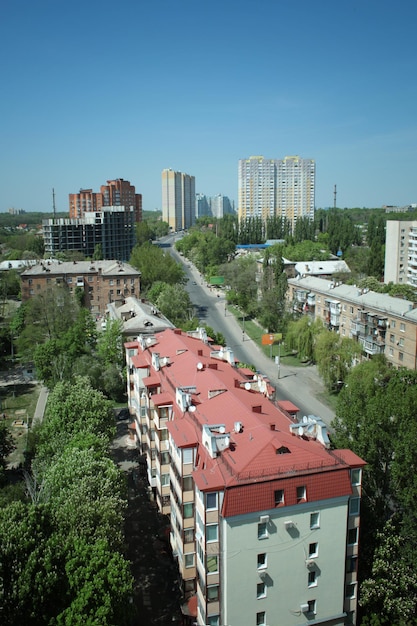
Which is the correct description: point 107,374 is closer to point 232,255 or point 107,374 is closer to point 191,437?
point 191,437

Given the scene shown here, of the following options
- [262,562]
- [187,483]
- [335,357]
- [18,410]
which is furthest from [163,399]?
[335,357]

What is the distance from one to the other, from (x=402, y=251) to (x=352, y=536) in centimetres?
7202

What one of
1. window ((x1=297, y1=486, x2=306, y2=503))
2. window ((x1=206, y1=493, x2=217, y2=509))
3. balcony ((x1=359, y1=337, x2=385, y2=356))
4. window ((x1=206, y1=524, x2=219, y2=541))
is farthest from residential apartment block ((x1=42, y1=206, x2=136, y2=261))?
window ((x1=297, y1=486, x2=306, y2=503))

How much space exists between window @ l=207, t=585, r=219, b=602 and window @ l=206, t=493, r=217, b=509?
297cm

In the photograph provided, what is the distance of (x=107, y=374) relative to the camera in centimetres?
4000

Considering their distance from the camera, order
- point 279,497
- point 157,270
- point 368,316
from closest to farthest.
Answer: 1. point 279,497
2. point 368,316
3. point 157,270

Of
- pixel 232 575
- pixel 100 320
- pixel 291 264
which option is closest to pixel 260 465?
pixel 232 575

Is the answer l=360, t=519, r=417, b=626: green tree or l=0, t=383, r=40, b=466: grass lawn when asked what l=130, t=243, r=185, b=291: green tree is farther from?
l=360, t=519, r=417, b=626: green tree

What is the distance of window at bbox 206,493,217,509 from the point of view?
16.6m

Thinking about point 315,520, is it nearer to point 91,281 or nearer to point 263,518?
point 263,518

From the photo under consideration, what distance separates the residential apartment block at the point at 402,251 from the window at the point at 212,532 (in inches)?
2833

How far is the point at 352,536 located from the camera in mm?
18484

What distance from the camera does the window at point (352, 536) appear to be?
18.4 metres

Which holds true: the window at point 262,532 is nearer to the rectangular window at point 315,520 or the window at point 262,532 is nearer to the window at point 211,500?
the window at point 211,500
